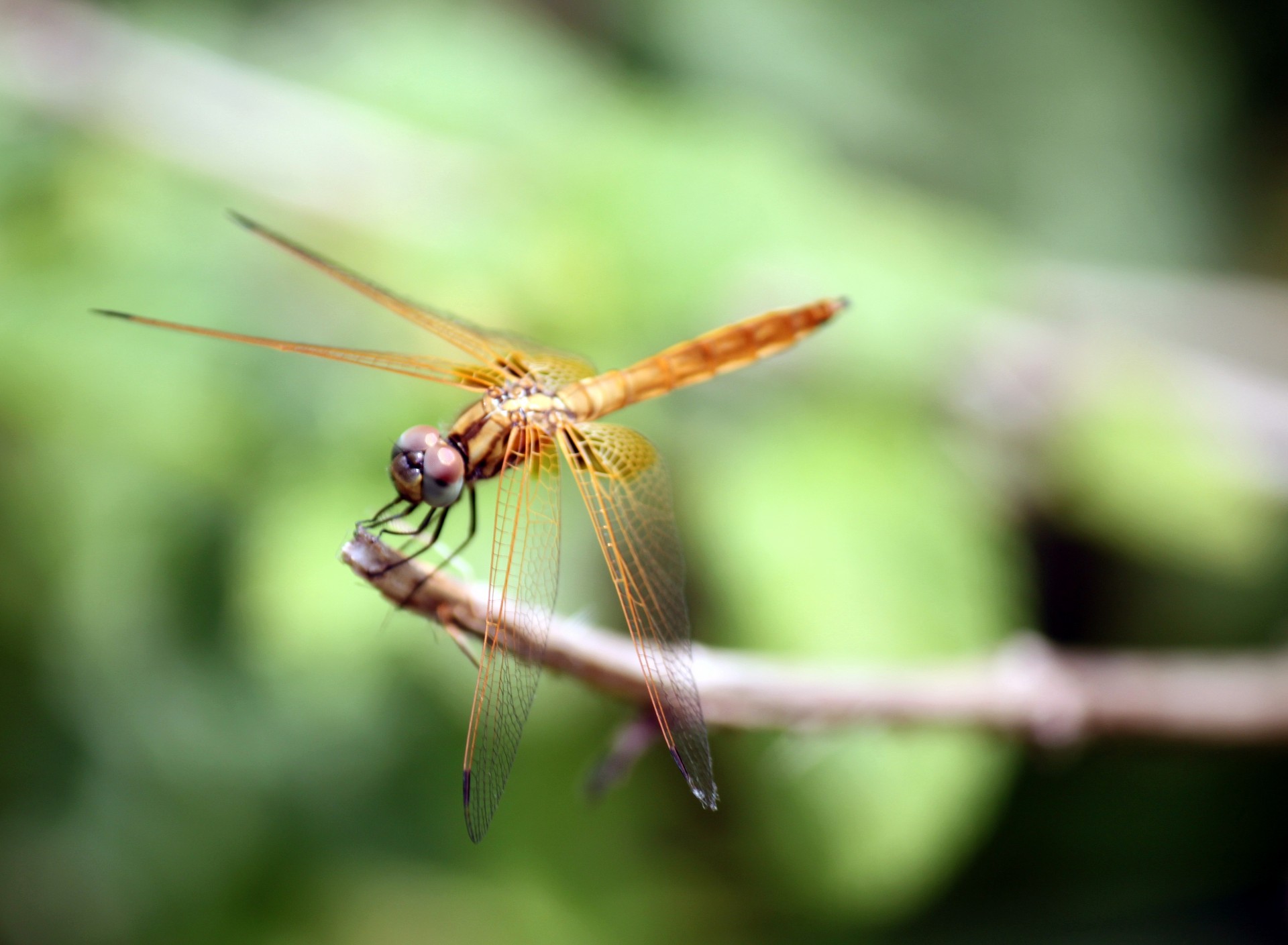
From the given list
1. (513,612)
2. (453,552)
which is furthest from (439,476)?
(513,612)

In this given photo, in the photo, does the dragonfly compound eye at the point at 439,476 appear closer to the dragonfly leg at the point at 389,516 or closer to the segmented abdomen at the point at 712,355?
the dragonfly leg at the point at 389,516

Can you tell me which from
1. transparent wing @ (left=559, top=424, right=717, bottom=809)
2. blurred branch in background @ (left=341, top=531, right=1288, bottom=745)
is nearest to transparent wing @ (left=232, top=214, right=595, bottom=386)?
transparent wing @ (left=559, top=424, right=717, bottom=809)

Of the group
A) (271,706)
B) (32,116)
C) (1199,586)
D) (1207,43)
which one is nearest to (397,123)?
(32,116)

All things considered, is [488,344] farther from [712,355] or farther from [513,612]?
[513,612]

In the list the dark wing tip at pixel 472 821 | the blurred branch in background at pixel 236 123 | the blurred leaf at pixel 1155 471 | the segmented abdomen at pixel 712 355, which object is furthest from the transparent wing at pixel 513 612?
the blurred leaf at pixel 1155 471

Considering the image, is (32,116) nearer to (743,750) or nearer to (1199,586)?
(743,750)

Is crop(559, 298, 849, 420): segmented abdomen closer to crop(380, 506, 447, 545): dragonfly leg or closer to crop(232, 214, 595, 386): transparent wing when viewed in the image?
crop(232, 214, 595, 386): transparent wing
